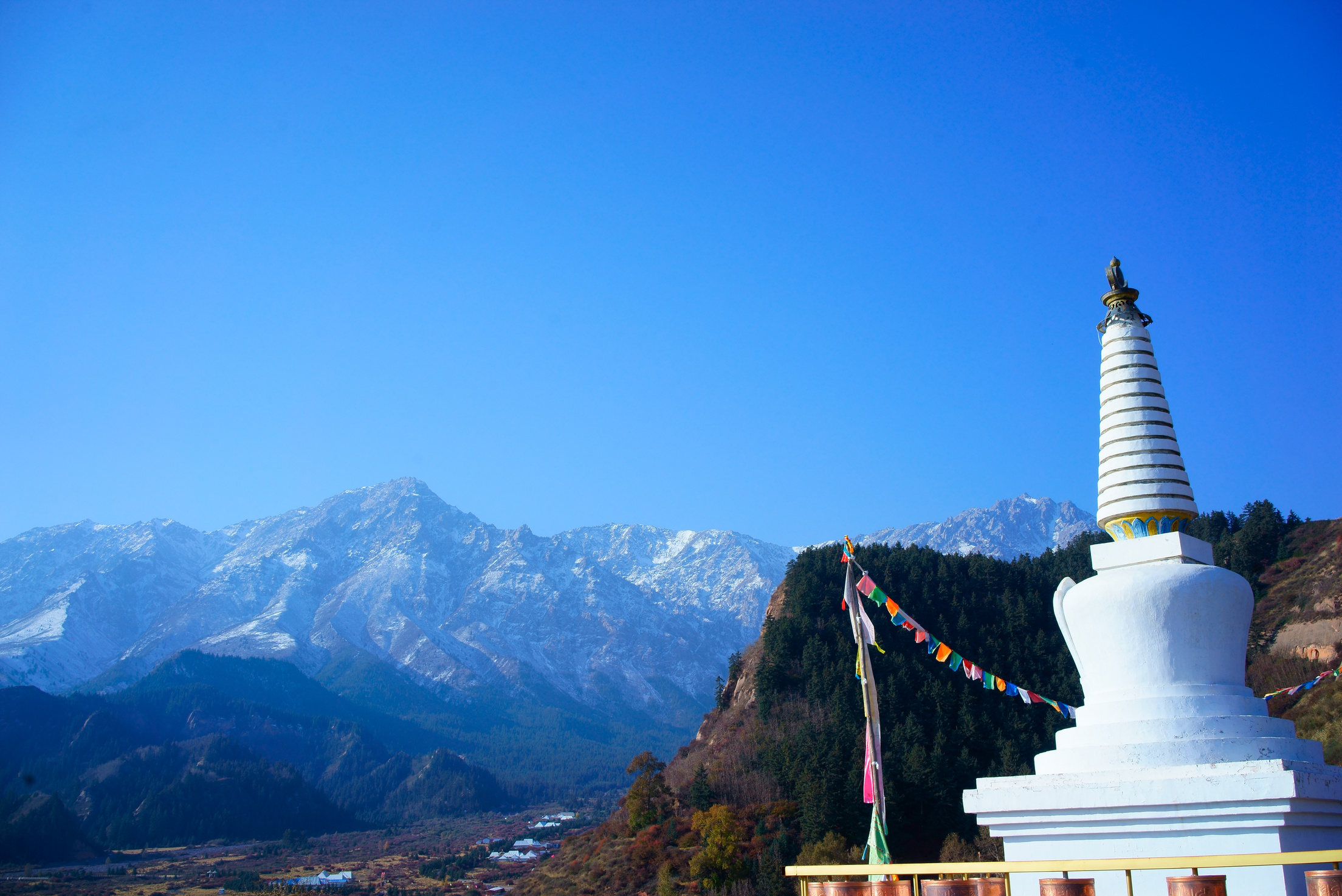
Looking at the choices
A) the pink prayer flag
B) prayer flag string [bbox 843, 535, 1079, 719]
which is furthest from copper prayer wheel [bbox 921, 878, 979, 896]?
the pink prayer flag

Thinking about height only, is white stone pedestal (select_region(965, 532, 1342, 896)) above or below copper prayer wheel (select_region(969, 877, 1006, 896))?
above

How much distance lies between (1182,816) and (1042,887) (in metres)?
4.65

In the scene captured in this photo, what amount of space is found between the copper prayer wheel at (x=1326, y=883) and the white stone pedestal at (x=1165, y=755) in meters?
3.42

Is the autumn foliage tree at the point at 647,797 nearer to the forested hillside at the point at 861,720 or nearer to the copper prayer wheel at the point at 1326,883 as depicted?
the forested hillside at the point at 861,720

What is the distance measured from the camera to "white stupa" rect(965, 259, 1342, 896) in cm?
1173

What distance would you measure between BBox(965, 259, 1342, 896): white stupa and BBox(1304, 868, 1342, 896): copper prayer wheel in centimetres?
340

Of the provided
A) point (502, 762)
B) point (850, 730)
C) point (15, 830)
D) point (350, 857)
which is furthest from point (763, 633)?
point (502, 762)

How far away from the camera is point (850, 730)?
45.9m

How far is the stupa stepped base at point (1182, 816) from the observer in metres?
11.5

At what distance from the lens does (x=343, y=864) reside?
9338 centimetres

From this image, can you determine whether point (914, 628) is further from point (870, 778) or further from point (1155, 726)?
point (1155, 726)

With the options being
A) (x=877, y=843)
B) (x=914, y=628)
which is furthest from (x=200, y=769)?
(x=877, y=843)

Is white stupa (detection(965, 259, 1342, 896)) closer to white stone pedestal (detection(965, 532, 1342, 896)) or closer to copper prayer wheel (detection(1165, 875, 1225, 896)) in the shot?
white stone pedestal (detection(965, 532, 1342, 896))

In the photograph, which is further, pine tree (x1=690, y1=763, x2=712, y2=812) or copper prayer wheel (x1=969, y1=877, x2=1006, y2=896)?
pine tree (x1=690, y1=763, x2=712, y2=812)
